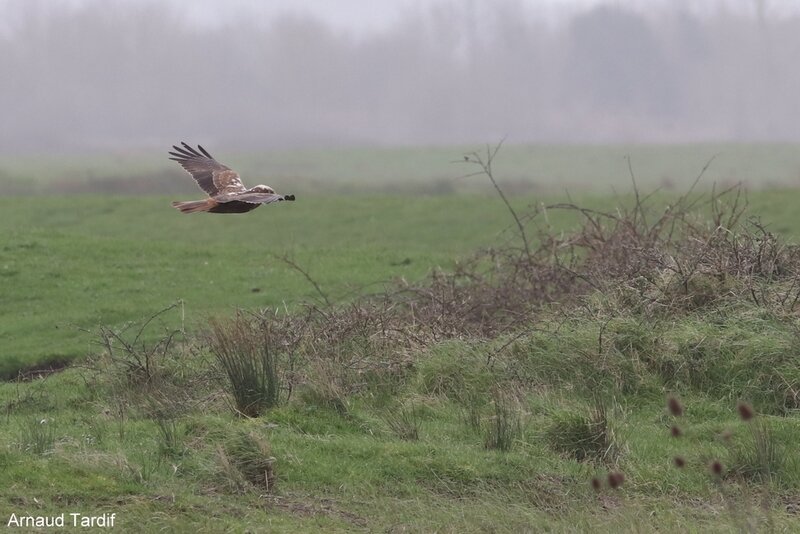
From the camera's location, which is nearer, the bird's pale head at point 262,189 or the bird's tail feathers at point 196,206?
the bird's tail feathers at point 196,206

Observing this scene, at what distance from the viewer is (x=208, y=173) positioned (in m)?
11.6

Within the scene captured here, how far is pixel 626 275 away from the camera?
15.6 metres

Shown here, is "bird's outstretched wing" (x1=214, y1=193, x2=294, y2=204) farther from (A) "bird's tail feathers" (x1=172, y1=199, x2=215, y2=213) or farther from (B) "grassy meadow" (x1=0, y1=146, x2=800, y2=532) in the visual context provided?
(B) "grassy meadow" (x1=0, y1=146, x2=800, y2=532)

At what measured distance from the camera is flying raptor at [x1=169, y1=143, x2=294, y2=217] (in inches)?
356

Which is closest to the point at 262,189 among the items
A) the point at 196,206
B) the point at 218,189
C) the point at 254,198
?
the point at 254,198

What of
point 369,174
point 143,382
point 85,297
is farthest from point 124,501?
point 369,174

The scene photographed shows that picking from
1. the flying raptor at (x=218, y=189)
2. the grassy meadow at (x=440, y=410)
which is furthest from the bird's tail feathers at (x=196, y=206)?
the grassy meadow at (x=440, y=410)

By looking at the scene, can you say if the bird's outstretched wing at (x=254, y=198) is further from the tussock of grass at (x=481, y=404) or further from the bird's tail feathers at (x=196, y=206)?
the tussock of grass at (x=481, y=404)

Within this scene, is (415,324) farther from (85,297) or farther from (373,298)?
(85,297)

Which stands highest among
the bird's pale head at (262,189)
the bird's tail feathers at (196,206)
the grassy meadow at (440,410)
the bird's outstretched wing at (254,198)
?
the bird's pale head at (262,189)

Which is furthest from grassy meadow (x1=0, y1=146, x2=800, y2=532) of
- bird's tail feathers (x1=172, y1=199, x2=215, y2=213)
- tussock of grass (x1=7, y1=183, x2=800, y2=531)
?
bird's tail feathers (x1=172, y1=199, x2=215, y2=213)

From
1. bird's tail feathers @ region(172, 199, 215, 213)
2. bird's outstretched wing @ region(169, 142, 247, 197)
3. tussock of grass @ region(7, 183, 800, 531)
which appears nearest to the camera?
bird's tail feathers @ region(172, 199, 215, 213)

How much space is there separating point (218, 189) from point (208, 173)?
1.04m

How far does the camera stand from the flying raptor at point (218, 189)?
904 cm
